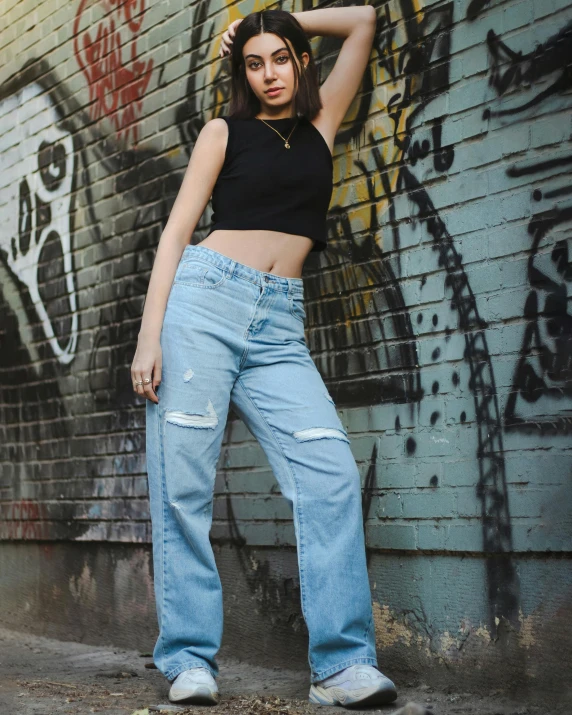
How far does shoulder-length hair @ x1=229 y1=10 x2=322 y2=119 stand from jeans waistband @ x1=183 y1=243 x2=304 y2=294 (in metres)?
0.54

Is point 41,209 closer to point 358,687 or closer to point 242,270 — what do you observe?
point 242,270

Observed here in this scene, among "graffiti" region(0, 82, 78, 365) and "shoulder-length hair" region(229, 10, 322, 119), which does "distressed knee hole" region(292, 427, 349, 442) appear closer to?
"shoulder-length hair" region(229, 10, 322, 119)

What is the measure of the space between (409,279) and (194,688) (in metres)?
1.54

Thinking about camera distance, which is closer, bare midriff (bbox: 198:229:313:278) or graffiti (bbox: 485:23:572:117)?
graffiti (bbox: 485:23:572:117)

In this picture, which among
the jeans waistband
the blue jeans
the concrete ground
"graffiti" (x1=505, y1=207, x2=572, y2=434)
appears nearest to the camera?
"graffiti" (x1=505, y1=207, x2=572, y2=434)

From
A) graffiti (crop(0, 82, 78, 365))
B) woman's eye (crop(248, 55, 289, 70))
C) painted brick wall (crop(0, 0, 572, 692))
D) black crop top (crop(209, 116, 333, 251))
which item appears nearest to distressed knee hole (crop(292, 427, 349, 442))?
painted brick wall (crop(0, 0, 572, 692))

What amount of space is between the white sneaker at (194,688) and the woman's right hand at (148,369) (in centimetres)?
89

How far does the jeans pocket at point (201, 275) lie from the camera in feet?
10.6

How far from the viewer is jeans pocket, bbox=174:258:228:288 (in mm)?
3223

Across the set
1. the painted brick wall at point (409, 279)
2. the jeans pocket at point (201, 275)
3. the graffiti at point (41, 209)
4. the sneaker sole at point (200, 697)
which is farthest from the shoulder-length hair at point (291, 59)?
the graffiti at point (41, 209)

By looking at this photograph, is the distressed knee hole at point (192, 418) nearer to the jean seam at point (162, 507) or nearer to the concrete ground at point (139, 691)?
the jean seam at point (162, 507)

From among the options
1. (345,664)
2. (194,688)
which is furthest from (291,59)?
(194,688)

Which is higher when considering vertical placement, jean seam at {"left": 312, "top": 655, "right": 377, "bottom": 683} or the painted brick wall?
the painted brick wall

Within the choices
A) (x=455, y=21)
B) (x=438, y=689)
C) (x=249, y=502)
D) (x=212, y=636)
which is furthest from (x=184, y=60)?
(x=438, y=689)
